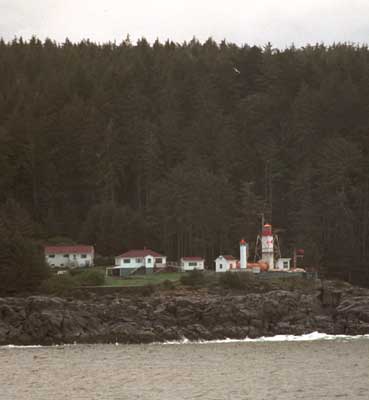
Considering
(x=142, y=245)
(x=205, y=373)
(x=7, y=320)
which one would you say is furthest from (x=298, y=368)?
(x=142, y=245)

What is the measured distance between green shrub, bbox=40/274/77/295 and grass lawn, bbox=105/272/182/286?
100 inches

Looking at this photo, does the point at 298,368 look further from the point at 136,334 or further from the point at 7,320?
the point at 7,320

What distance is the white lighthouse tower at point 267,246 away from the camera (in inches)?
3088

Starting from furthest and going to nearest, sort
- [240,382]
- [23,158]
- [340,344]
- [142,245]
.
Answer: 1. [23,158]
2. [142,245]
3. [340,344]
4. [240,382]

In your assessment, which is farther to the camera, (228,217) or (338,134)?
(338,134)

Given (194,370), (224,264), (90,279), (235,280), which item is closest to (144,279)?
(90,279)

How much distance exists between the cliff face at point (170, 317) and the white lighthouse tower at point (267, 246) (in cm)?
1112

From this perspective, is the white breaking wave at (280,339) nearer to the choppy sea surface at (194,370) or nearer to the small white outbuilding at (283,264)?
the choppy sea surface at (194,370)

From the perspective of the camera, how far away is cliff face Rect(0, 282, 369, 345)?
202 ft

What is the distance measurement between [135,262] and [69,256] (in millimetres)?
4890

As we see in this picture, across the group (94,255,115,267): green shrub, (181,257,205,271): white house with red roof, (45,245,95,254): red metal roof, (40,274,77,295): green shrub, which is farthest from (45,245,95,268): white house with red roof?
(40,274,77,295): green shrub

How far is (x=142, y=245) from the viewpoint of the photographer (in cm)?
8569

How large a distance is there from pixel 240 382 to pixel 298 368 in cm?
490

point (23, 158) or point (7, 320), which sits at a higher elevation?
point (23, 158)
